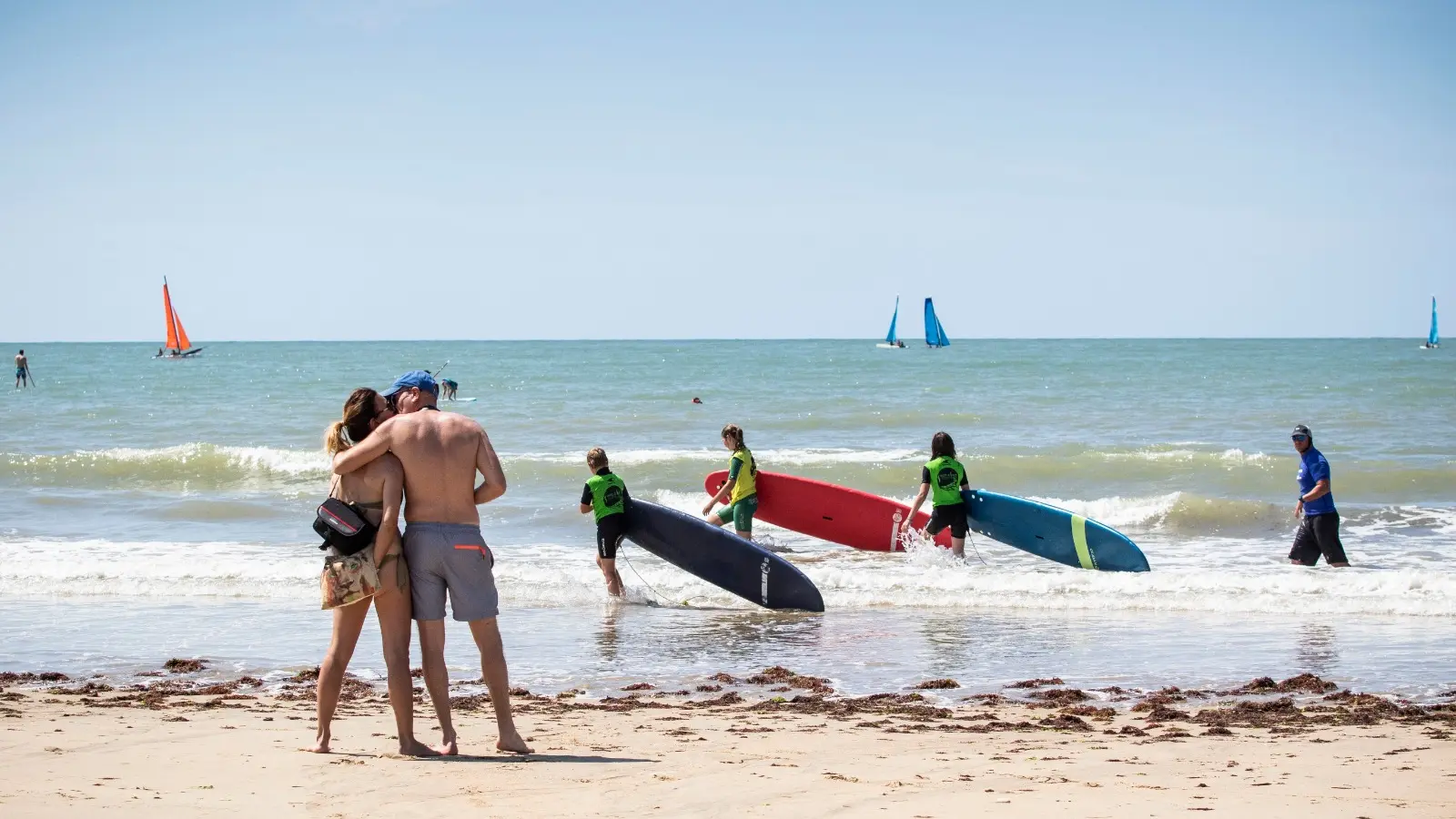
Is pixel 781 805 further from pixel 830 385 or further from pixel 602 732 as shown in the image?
pixel 830 385

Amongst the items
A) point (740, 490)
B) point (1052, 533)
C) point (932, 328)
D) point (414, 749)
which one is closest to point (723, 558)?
point (740, 490)

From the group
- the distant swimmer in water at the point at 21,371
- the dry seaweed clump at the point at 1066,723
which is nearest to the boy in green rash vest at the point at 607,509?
the dry seaweed clump at the point at 1066,723

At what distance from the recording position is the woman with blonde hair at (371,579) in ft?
15.5

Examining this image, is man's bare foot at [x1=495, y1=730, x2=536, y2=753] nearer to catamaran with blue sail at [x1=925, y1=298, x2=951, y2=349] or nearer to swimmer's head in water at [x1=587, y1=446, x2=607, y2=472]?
swimmer's head in water at [x1=587, y1=446, x2=607, y2=472]

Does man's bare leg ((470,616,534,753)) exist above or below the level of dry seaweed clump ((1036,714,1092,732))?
above

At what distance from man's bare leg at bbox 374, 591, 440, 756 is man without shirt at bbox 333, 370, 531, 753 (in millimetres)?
67

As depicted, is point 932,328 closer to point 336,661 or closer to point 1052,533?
point 1052,533

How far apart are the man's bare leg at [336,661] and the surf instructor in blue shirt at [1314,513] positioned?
8419 mm

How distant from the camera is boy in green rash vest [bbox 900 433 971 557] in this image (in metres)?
11.1

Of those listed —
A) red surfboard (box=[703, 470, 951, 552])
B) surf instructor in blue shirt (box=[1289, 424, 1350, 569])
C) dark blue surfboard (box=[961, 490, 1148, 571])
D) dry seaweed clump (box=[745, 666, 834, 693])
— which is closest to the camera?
dry seaweed clump (box=[745, 666, 834, 693])

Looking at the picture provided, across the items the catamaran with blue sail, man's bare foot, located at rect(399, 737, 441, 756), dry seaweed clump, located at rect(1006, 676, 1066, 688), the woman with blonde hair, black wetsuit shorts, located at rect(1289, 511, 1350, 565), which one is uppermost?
the catamaran with blue sail

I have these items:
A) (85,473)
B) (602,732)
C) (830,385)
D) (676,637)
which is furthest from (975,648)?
(830,385)

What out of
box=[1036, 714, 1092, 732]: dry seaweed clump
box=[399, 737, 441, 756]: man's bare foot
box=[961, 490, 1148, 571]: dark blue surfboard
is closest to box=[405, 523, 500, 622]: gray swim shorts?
box=[399, 737, 441, 756]: man's bare foot

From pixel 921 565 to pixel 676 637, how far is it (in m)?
4.01
